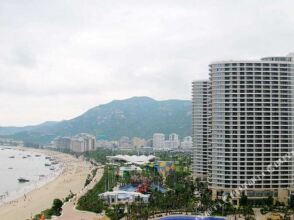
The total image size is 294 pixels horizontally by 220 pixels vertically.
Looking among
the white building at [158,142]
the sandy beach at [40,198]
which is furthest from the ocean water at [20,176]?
the white building at [158,142]

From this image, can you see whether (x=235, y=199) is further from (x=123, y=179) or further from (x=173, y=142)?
(x=173, y=142)

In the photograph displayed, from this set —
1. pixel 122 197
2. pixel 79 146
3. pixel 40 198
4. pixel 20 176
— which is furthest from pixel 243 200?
pixel 79 146

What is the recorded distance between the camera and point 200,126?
241ft

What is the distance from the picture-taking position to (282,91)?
5716cm

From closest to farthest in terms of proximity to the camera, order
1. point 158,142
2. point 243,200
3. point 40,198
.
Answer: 1. point 243,200
2. point 40,198
3. point 158,142

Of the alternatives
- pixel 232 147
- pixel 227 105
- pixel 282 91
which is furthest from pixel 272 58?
pixel 232 147

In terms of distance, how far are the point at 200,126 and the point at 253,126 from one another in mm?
17864

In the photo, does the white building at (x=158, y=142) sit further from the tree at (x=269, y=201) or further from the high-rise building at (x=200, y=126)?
the tree at (x=269, y=201)

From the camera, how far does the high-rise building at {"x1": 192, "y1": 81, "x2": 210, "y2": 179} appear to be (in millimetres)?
73062

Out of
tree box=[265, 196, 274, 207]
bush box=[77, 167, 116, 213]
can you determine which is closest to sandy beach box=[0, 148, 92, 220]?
bush box=[77, 167, 116, 213]

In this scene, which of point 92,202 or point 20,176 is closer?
point 92,202

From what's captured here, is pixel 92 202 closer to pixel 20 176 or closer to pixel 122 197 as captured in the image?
pixel 122 197

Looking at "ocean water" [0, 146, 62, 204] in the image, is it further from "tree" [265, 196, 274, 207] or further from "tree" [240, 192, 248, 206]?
"tree" [265, 196, 274, 207]

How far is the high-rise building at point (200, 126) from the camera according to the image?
73.1 m
